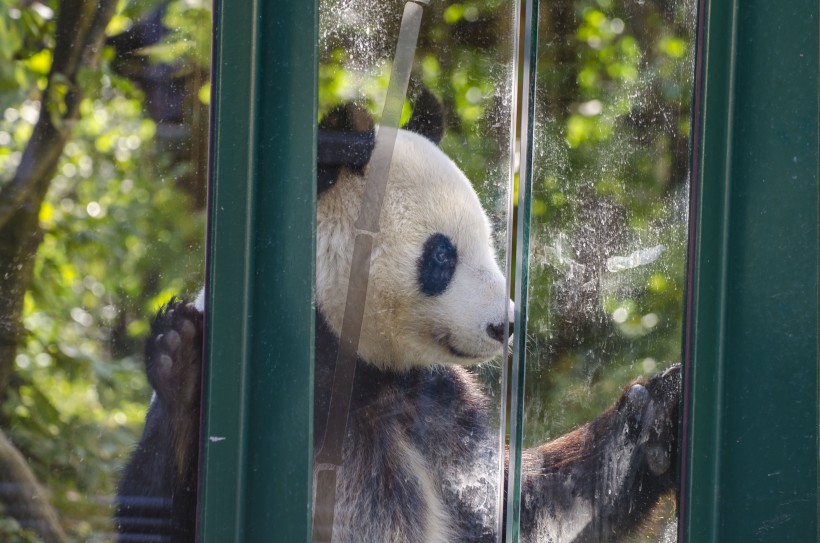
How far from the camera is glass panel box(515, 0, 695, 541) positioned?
127cm

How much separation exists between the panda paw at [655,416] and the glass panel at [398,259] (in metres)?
0.24

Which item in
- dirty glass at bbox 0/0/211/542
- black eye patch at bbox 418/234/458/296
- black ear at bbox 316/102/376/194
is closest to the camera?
dirty glass at bbox 0/0/211/542

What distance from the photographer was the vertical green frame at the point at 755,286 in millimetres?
1281

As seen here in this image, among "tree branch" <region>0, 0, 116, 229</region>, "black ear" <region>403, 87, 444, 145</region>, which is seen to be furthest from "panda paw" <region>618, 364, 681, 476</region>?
"tree branch" <region>0, 0, 116, 229</region>

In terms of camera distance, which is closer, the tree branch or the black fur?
the tree branch

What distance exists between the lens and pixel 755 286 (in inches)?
51.2

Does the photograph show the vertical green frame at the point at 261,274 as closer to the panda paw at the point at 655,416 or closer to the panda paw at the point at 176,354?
the panda paw at the point at 176,354

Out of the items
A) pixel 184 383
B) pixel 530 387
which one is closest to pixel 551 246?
pixel 530 387

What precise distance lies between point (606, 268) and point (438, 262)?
339 mm

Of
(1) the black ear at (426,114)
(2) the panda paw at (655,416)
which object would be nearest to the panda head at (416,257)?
(1) the black ear at (426,114)

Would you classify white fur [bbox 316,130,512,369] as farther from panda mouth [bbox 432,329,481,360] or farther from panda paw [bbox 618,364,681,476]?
panda paw [bbox 618,364,681,476]

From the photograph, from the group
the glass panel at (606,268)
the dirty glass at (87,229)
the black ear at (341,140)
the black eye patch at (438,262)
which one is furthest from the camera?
the black eye patch at (438,262)

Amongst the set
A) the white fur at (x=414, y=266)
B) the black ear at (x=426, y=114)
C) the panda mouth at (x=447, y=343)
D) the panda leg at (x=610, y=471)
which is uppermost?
the black ear at (x=426, y=114)

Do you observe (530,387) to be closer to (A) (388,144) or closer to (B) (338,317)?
(B) (338,317)
